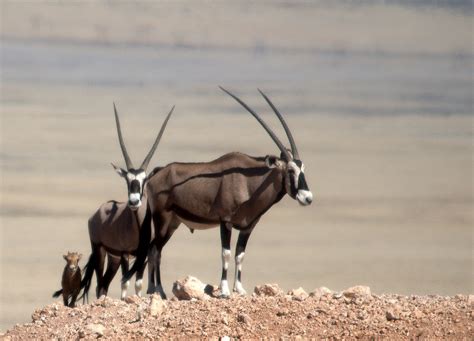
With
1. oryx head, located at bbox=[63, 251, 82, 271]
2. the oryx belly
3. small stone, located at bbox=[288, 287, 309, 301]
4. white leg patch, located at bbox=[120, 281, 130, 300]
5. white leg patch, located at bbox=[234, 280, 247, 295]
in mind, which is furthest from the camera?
oryx head, located at bbox=[63, 251, 82, 271]

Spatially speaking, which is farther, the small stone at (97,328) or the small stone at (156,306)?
the small stone at (156,306)

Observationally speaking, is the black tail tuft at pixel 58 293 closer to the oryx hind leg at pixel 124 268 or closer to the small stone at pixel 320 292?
the oryx hind leg at pixel 124 268

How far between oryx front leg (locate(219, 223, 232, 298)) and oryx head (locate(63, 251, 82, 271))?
3.25m

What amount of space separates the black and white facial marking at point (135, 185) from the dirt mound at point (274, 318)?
6.10ft

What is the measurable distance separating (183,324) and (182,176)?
320cm

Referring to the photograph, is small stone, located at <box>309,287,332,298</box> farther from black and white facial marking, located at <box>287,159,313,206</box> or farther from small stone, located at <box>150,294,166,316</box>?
small stone, located at <box>150,294,166,316</box>

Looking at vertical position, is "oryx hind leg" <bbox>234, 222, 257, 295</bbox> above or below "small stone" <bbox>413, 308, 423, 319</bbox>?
above

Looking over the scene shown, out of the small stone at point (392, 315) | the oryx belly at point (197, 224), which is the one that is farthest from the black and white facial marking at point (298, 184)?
the small stone at point (392, 315)

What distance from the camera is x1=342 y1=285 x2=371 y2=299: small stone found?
20422 millimetres

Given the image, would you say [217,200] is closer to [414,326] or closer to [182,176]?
[182,176]

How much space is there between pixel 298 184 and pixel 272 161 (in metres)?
0.46

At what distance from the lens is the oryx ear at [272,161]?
2161 centimetres

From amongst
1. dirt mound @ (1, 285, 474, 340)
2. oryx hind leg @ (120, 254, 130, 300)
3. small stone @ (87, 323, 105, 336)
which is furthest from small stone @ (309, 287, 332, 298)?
oryx hind leg @ (120, 254, 130, 300)

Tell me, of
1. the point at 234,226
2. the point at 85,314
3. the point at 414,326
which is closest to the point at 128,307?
the point at 85,314
